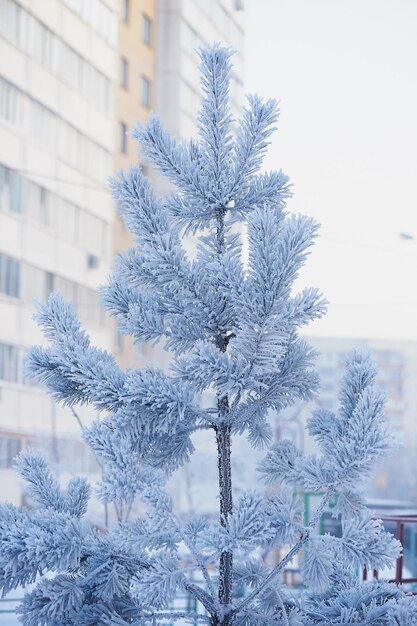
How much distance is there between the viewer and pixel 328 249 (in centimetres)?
3039

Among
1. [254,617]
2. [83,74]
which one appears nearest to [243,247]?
[254,617]

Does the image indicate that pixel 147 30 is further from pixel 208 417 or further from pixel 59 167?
pixel 208 417

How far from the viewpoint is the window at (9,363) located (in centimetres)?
2427

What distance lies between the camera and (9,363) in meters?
24.5

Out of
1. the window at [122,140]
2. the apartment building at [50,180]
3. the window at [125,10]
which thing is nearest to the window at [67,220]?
the apartment building at [50,180]

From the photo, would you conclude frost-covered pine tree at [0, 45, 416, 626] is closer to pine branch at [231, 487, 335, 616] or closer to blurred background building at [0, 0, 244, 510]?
pine branch at [231, 487, 335, 616]

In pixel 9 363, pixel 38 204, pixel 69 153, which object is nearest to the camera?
pixel 9 363

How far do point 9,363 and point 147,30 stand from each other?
11918 millimetres

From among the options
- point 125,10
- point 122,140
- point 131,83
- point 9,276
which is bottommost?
point 9,276

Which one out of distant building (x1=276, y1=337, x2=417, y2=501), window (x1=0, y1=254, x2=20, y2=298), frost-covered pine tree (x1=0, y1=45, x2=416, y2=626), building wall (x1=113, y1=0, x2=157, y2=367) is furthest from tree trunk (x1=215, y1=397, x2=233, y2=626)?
distant building (x1=276, y1=337, x2=417, y2=501)

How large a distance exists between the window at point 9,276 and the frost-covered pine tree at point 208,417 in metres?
21.1

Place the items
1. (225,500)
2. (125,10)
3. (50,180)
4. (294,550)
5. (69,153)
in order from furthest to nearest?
(125,10) → (69,153) → (50,180) → (225,500) → (294,550)

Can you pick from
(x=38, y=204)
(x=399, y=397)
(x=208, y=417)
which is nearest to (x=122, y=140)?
(x=38, y=204)

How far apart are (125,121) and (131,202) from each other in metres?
27.5
